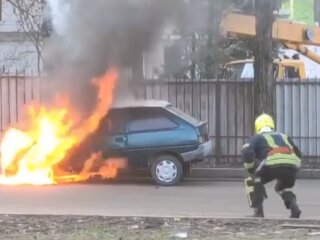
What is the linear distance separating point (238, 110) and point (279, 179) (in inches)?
310

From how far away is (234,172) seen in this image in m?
15.9

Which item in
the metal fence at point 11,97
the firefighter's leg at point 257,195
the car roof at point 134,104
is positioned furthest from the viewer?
the metal fence at point 11,97

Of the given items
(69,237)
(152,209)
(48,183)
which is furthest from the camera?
(48,183)

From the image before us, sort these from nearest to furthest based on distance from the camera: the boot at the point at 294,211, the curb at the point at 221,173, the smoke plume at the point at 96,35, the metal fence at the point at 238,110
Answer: the boot at the point at 294,211, the smoke plume at the point at 96,35, the curb at the point at 221,173, the metal fence at the point at 238,110

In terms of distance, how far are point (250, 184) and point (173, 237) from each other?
2002mm

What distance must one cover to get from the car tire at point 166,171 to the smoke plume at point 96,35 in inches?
72.2

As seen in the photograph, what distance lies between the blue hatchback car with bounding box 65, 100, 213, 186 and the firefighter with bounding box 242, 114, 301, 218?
4531 mm

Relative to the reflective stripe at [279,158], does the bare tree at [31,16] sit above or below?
above

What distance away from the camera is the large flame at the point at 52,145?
14.0 metres

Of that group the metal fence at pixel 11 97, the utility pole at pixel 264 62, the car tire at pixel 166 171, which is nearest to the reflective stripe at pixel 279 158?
the car tire at pixel 166 171

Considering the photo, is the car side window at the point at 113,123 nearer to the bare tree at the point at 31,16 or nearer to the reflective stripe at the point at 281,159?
the reflective stripe at the point at 281,159

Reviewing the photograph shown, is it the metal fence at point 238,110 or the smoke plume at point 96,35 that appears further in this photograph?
the metal fence at point 238,110

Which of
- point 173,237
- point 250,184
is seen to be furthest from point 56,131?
point 173,237

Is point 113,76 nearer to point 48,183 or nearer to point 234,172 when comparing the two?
point 48,183
